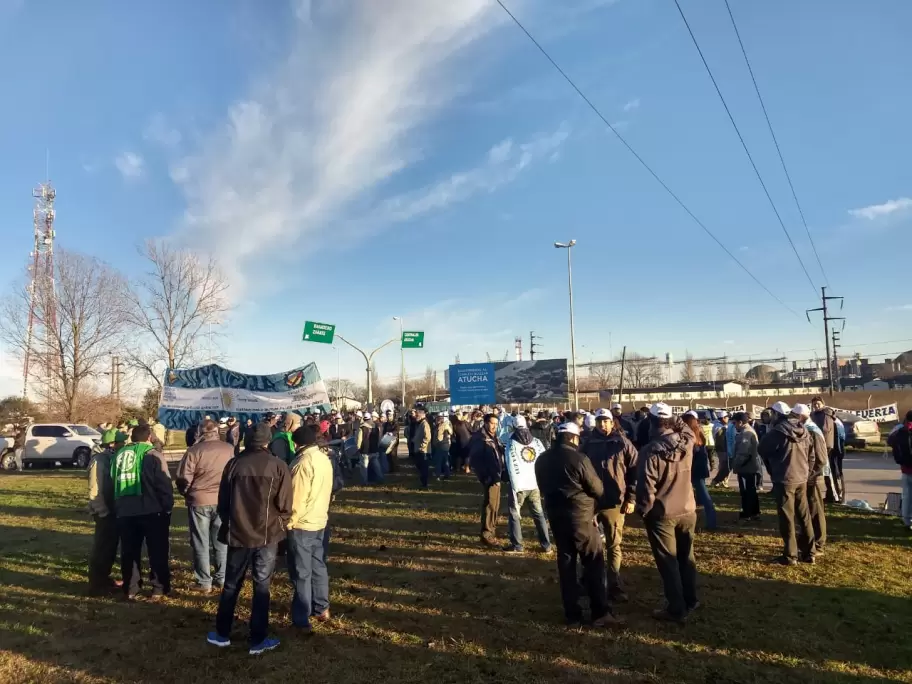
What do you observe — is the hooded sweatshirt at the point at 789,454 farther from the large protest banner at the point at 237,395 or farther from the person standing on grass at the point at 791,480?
the large protest banner at the point at 237,395

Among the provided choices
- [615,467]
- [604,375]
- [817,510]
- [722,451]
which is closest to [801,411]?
[817,510]

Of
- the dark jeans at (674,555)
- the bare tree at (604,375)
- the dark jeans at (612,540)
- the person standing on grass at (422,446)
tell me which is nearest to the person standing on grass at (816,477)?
the dark jeans at (674,555)

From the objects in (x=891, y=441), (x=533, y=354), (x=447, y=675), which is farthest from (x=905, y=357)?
(x=447, y=675)

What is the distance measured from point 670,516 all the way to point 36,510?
13071 millimetres

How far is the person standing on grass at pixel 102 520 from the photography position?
6273 millimetres

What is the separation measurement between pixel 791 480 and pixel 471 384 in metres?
25.5

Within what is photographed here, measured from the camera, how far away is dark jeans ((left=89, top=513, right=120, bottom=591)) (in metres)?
6.40

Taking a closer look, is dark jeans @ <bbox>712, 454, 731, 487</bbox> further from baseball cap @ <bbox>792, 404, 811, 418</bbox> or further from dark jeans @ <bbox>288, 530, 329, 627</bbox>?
dark jeans @ <bbox>288, 530, 329, 627</bbox>

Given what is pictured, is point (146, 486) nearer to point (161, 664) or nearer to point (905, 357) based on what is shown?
point (161, 664)

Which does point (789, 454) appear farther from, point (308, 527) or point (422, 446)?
point (422, 446)

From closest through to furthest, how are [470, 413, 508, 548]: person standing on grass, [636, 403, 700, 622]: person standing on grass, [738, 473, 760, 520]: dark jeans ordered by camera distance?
1. [636, 403, 700, 622]: person standing on grass
2. [470, 413, 508, 548]: person standing on grass
3. [738, 473, 760, 520]: dark jeans

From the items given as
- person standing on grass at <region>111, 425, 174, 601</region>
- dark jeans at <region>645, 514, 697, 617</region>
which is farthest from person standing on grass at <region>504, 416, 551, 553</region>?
person standing on grass at <region>111, 425, 174, 601</region>

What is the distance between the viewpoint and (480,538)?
333 inches

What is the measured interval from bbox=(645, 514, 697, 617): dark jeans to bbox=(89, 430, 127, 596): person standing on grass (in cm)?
585
